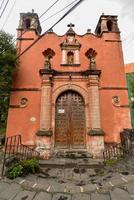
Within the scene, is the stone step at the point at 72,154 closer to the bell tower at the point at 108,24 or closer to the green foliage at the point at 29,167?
the green foliage at the point at 29,167

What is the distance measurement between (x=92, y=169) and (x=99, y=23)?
9.73m

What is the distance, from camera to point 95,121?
916cm

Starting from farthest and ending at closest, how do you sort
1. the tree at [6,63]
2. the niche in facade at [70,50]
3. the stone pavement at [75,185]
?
1. the niche in facade at [70,50]
2. the tree at [6,63]
3. the stone pavement at [75,185]

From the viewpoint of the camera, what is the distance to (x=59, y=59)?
35.4ft

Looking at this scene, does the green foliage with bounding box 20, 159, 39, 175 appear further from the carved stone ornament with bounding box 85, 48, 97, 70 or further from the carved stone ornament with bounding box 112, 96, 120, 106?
the carved stone ornament with bounding box 85, 48, 97, 70

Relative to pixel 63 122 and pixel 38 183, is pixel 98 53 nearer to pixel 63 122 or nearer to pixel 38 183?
pixel 63 122

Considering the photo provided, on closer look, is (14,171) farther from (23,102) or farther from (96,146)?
(23,102)

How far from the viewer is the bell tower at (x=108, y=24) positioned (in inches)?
452

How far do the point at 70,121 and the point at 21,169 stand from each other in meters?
4.15

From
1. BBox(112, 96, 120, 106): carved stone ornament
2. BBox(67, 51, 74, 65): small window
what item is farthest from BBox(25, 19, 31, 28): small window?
BBox(112, 96, 120, 106): carved stone ornament

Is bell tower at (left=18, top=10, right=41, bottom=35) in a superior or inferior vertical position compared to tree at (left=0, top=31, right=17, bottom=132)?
superior

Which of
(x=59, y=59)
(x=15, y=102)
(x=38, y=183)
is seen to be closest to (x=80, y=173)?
(x=38, y=183)

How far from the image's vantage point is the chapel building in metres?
9.16

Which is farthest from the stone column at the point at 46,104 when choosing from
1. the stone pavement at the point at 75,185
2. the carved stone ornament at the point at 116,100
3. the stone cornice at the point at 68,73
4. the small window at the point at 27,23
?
the small window at the point at 27,23
